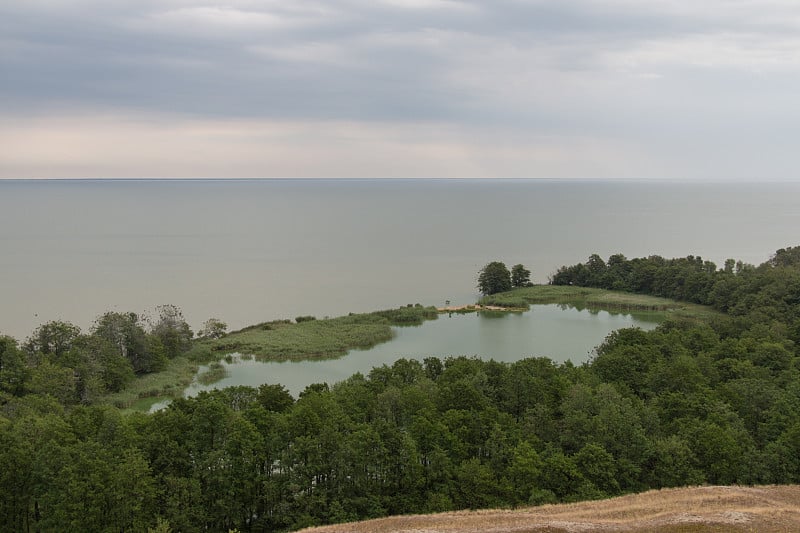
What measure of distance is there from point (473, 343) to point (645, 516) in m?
32.6

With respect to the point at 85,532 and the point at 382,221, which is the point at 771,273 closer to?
the point at 85,532

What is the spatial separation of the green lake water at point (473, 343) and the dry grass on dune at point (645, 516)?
819 inches

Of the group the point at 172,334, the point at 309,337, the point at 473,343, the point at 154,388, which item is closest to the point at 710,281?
the point at 473,343

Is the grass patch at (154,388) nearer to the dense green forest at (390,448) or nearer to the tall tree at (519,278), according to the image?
the dense green forest at (390,448)

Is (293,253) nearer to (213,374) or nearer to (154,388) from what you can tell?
(213,374)

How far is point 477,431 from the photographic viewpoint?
2350 centimetres

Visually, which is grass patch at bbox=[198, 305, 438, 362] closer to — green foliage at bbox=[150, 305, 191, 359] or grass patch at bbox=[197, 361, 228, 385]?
green foliage at bbox=[150, 305, 191, 359]

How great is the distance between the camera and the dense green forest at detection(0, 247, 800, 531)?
19297mm

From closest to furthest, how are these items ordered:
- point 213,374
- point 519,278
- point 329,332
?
point 213,374 < point 329,332 < point 519,278

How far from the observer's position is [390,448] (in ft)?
71.1

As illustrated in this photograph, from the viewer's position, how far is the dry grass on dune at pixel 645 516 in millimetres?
16594

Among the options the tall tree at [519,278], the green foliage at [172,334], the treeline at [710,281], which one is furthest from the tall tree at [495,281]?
the green foliage at [172,334]

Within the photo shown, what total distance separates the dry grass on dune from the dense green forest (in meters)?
1.61

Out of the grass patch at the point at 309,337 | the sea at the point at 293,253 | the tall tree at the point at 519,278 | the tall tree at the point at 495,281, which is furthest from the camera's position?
the tall tree at the point at 519,278
